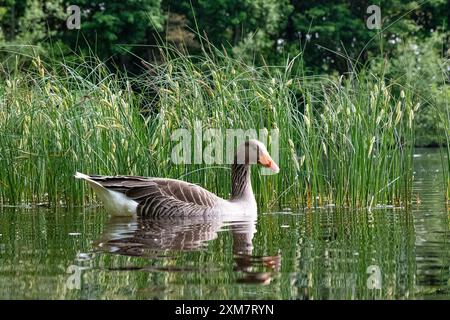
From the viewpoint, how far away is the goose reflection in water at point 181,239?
6535 mm

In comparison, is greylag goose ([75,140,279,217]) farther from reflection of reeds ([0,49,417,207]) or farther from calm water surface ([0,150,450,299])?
reflection of reeds ([0,49,417,207])

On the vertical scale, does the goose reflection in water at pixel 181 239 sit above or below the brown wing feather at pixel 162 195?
below

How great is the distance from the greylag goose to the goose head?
114 mm

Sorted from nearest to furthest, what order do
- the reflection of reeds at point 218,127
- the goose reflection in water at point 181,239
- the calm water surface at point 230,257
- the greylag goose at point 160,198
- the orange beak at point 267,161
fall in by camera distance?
the calm water surface at point 230,257
the goose reflection in water at point 181,239
the greylag goose at point 160,198
the orange beak at point 267,161
the reflection of reeds at point 218,127

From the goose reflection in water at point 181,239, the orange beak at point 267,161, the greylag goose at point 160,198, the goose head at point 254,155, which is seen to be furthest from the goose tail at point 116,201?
the orange beak at point 267,161

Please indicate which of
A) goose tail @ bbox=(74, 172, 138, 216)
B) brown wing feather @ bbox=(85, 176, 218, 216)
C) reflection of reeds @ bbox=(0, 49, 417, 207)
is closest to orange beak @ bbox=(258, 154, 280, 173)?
reflection of reeds @ bbox=(0, 49, 417, 207)

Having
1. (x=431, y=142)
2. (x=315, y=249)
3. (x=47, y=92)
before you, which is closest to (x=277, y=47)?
(x=431, y=142)

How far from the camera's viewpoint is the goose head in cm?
1090

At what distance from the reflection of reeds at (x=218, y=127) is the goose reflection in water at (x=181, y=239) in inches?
64.4

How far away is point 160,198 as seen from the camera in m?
10.5

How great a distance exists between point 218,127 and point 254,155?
2.76 feet

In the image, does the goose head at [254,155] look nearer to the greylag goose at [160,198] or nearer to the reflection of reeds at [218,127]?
the greylag goose at [160,198]

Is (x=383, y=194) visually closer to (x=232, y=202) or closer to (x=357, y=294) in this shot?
(x=232, y=202)
